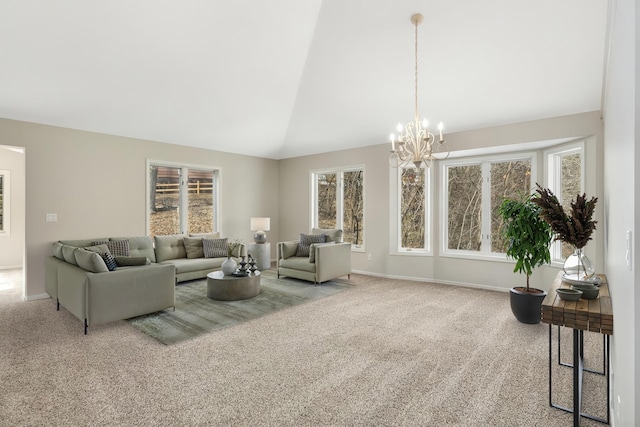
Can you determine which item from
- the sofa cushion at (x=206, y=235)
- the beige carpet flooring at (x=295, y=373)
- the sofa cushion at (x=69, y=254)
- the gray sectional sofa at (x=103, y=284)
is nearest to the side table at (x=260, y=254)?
the sofa cushion at (x=206, y=235)

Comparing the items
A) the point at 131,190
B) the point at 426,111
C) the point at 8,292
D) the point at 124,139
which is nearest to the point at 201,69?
the point at 124,139

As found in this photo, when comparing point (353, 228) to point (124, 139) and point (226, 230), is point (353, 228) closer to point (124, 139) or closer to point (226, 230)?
point (226, 230)

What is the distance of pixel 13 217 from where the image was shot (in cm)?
745

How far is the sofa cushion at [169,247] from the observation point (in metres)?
5.77

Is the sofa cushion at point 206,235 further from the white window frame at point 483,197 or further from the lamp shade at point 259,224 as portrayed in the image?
the white window frame at point 483,197

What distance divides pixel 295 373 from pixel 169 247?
13.7 ft

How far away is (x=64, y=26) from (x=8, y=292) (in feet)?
13.7

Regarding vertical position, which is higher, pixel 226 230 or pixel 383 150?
pixel 383 150

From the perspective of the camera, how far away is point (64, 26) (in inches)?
142

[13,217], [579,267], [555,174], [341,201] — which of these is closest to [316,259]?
[341,201]

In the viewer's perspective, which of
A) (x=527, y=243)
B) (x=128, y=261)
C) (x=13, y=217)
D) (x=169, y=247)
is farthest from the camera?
(x=13, y=217)

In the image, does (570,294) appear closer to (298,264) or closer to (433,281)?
(433,281)

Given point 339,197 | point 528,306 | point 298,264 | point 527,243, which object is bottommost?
point 528,306

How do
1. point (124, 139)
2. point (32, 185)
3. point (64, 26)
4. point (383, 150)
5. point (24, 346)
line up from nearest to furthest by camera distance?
point (24, 346) < point (64, 26) < point (32, 185) < point (124, 139) < point (383, 150)
